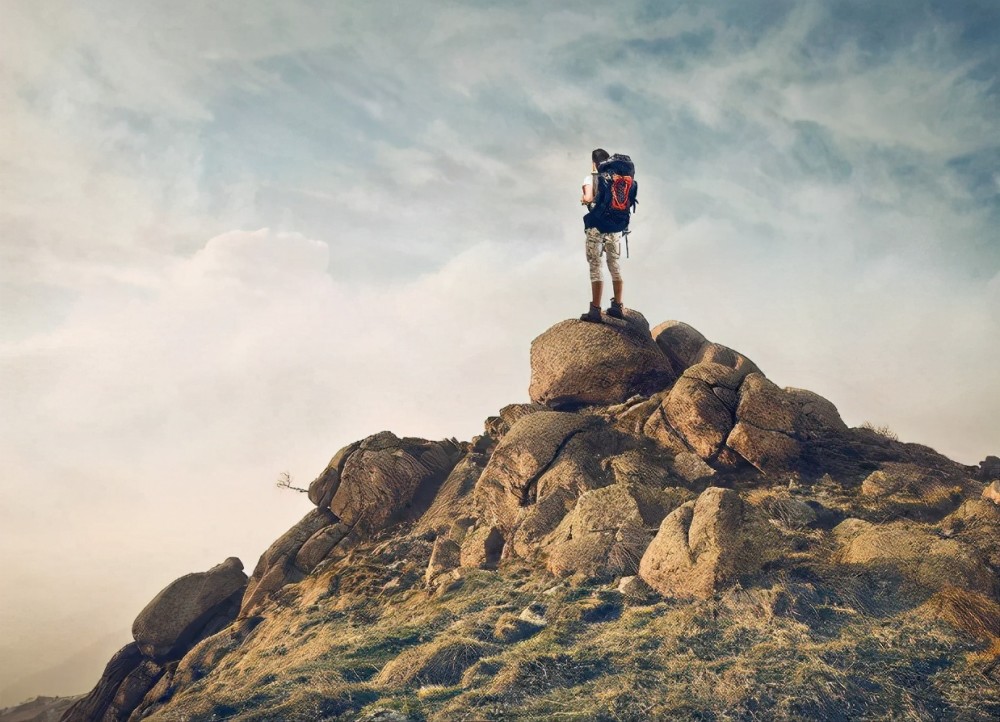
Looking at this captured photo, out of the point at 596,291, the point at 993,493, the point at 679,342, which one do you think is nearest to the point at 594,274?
the point at 596,291

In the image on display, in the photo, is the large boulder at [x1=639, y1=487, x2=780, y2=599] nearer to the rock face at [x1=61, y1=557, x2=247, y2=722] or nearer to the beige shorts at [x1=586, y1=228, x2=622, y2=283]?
the beige shorts at [x1=586, y1=228, x2=622, y2=283]

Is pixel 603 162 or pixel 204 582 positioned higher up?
pixel 603 162

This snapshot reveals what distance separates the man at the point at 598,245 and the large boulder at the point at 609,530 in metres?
7.50

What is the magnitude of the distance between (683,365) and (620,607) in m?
12.2

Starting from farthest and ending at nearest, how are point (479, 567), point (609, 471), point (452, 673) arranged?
point (609, 471), point (479, 567), point (452, 673)

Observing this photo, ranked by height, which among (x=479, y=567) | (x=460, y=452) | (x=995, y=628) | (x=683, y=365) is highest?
(x=683, y=365)

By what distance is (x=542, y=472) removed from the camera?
66.2 ft

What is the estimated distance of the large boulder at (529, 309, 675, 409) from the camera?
897 inches

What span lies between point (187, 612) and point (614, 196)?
2055cm

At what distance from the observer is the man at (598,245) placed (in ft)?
70.3

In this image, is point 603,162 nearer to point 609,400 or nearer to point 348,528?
point 609,400

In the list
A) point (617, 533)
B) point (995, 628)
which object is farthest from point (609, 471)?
point (995, 628)

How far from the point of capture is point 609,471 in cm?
1955

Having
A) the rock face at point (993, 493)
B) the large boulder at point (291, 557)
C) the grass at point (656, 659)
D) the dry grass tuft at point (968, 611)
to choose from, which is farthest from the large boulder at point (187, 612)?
the rock face at point (993, 493)
